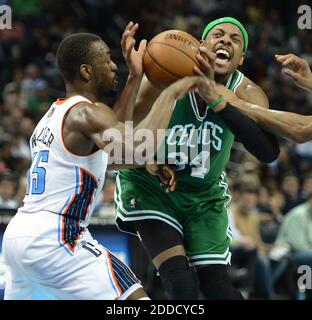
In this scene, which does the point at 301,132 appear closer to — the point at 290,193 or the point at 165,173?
the point at 165,173

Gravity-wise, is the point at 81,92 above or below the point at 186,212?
above

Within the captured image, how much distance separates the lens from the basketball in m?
5.12

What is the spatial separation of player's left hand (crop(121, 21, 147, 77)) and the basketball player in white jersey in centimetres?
19

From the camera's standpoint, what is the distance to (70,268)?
4652 mm

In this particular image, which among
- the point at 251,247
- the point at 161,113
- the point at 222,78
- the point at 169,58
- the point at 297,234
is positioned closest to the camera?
the point at 161,113

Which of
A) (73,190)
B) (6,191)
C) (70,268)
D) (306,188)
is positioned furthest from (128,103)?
(306,188)

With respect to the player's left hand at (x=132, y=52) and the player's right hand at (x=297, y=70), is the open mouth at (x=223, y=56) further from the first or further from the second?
the player's left hand at (x=132, y=52)

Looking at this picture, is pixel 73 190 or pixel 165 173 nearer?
pixel 73 190

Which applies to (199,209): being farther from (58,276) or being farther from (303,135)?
(58,276)

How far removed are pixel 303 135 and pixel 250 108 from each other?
1.34ft

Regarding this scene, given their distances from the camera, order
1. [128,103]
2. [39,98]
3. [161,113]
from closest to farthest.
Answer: [161,113] → [128,103] → [39,98]

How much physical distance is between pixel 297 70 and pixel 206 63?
867mm

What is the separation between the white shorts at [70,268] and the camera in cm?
464

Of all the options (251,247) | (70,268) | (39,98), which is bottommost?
(70,268)
